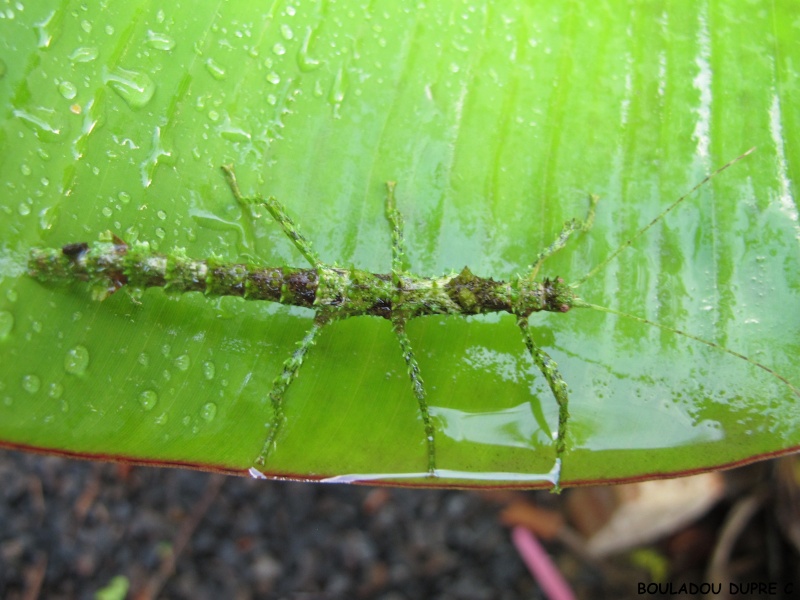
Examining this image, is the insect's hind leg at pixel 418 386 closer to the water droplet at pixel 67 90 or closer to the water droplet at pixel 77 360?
the water droplet at pixel 77 360

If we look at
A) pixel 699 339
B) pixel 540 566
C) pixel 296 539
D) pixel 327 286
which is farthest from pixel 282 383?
pixel 540 566

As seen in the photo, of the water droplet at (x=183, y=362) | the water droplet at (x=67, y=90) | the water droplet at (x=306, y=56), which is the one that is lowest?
the water droplet at (x=183, y=362)

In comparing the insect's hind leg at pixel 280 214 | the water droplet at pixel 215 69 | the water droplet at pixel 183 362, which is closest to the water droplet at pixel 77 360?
the water droplet at pixel 183 362

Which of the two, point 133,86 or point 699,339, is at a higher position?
point 133,86

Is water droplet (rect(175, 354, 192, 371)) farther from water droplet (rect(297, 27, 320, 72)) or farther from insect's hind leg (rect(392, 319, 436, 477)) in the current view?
water droplet (rect(297, 27, 320, 72))

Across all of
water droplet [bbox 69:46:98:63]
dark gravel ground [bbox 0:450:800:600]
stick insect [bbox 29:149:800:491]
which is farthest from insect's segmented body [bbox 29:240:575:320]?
dark gravel ground [bbox 0:450:800:600]

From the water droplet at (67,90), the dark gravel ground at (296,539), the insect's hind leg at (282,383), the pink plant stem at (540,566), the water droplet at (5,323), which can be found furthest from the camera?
the pink plant stem at (540,566)

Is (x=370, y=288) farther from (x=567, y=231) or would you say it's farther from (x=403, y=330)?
(x=567, y=231)
